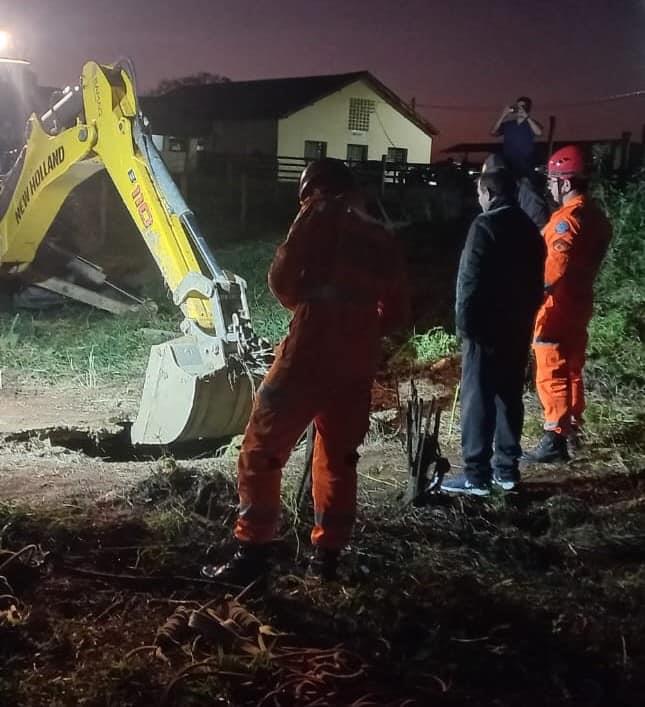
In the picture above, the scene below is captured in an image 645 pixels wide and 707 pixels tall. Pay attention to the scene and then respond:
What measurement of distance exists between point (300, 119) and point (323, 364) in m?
35.7

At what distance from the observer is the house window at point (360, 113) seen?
132 ft

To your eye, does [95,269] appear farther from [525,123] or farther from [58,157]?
[525,123]

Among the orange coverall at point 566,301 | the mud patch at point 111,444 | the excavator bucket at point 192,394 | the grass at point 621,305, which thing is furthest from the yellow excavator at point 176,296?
the grass at point 621,305

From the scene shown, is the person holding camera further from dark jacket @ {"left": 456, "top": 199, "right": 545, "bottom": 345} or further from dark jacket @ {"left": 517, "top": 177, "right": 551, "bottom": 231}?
dark jacket @ {"left": 456, "top": 199, "right": 545, "bottom": 345}

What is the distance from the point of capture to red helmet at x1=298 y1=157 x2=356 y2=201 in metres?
3.84

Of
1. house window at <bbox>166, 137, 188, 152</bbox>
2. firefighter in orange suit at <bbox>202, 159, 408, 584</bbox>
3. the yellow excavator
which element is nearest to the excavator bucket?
the yellow excavator

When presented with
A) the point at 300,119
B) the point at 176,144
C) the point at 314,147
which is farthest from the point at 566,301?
the point at 314,147

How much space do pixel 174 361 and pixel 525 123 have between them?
3.55 meters

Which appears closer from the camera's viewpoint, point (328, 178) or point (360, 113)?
point (328, 178)

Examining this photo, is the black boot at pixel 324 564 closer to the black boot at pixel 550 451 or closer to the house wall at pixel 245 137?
the black boot at pixel 550 451

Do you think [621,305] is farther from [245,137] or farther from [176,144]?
[245,137]

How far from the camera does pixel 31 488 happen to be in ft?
17.1

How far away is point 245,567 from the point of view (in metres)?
3.87

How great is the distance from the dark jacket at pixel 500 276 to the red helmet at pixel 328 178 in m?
1.24
